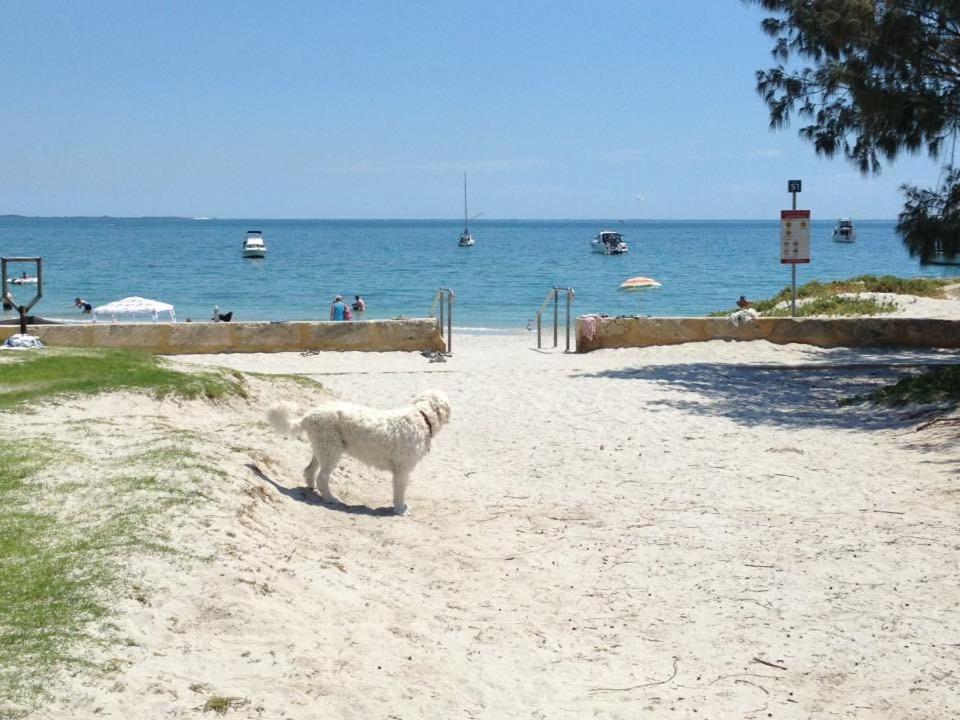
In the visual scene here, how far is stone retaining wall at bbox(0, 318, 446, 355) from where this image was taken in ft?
58.8

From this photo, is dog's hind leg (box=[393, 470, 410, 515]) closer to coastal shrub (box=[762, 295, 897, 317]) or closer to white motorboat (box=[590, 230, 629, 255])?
coastal shrub (box=[762, 295, 897, 317])

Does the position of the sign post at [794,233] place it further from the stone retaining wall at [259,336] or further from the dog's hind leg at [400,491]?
the dog's hind leg at [400,491]

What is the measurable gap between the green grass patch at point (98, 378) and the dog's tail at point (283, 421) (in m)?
3.32

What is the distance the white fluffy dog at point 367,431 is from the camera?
804cm

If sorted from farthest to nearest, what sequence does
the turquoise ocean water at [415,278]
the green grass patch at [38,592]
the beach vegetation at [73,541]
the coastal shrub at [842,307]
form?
1. the turquoise ocean water at [415,278]
2. the coastal shrub at [842,307]
3. the beach vegetation at [73,541]
4. the green grass patch at [38,592]

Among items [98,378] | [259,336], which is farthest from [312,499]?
[259,336]

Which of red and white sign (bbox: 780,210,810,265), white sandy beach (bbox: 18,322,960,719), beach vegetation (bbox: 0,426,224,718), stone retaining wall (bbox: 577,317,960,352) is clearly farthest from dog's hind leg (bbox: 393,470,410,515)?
red and white sign (bbox: 780,210,810,265)

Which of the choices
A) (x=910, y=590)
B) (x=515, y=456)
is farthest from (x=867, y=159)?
(x=910, y=590)

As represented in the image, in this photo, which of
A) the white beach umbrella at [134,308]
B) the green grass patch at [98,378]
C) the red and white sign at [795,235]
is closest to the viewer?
the green grass patch at [98,378]

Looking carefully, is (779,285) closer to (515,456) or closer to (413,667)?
(515,456)

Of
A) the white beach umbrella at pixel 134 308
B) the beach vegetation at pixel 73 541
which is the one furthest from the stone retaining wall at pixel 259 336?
the beach vegetation at pixel 73 541

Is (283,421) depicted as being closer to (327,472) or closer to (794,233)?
(327,472)

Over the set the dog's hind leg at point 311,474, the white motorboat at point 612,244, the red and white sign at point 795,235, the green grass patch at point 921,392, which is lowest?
the dog's hind leg at point 311,474

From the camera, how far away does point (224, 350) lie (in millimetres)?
18531
